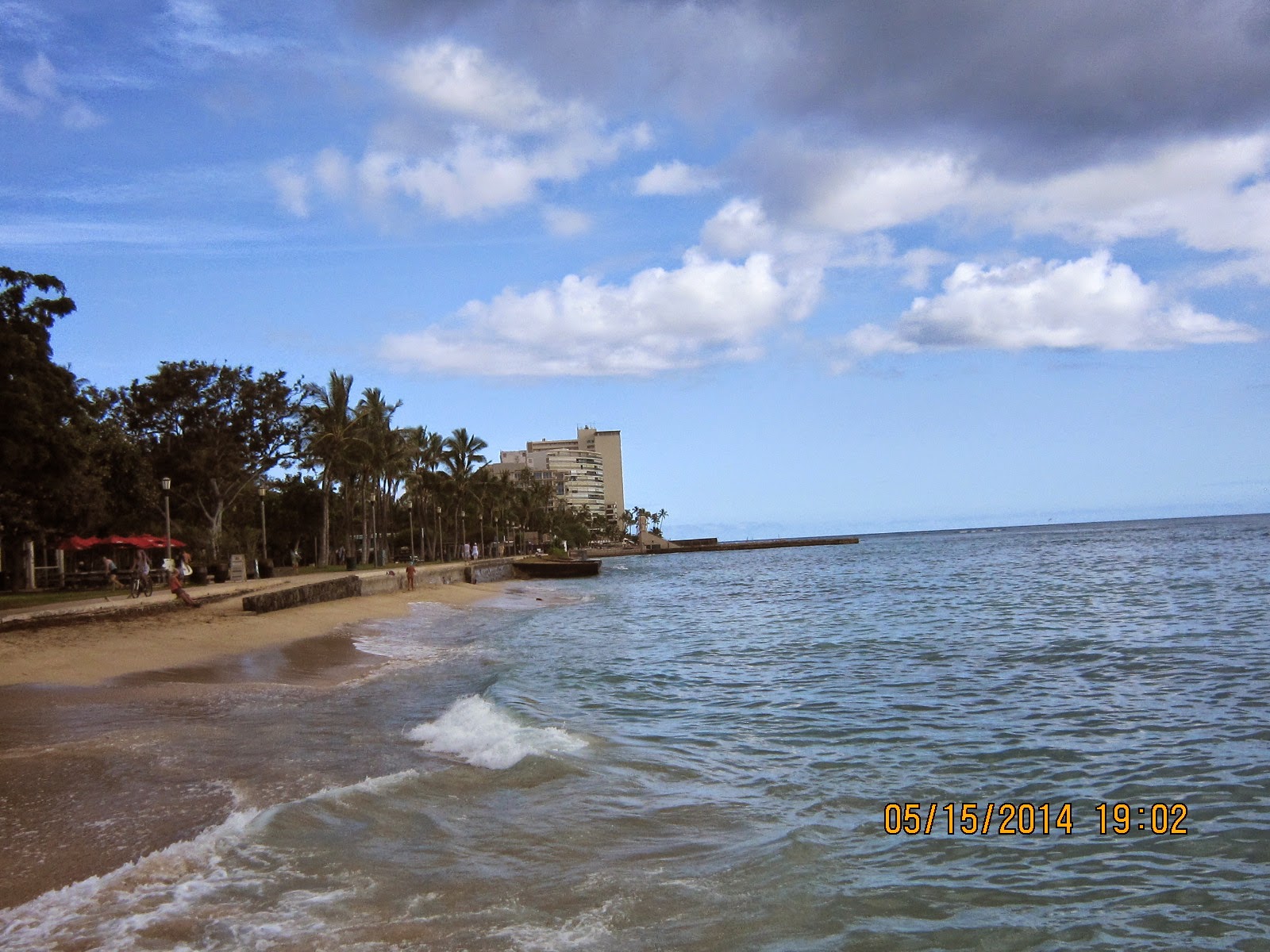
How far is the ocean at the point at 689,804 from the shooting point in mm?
5066

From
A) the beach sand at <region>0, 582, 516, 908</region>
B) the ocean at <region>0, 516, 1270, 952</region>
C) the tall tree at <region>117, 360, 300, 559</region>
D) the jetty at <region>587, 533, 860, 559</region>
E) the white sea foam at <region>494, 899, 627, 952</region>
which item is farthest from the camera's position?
the jetty at <region>587, 533, 860, 559</region>

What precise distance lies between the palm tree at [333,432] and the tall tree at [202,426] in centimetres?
435

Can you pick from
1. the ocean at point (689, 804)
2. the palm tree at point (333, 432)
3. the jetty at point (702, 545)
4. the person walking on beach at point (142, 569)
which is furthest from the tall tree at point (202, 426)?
the jetty at point (702, 545)

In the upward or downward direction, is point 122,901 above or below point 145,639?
below

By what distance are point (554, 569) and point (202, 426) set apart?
2988 centimetres

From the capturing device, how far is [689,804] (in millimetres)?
7684

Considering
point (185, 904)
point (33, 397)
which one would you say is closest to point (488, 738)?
point (185, 904)

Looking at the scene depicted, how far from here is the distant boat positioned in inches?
2739

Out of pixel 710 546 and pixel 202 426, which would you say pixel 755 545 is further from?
pixel 202 426

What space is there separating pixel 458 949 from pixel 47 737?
6.72 m

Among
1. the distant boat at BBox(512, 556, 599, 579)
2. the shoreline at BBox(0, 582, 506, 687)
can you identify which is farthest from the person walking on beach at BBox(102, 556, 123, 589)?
the distant boat at BBox(512, 556, 599, 579)

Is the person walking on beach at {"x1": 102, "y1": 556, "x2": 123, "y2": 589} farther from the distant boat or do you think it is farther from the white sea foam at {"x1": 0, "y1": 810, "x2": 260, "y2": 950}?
the distant boat
